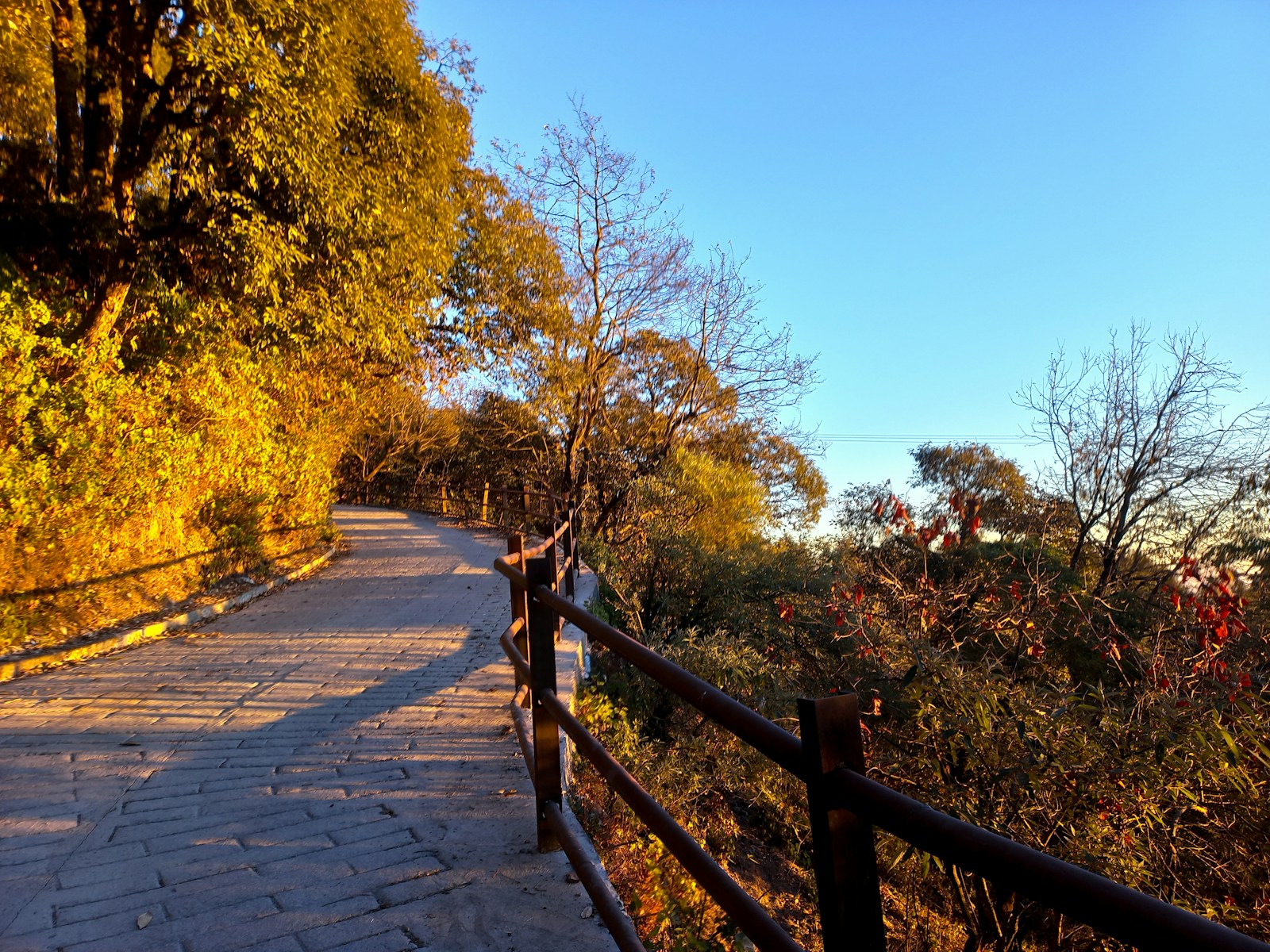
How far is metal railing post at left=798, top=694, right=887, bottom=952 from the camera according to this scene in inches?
50.2

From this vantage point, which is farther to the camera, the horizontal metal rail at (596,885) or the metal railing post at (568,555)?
the metal railing post at (568,555)

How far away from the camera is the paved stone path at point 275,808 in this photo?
2.59m

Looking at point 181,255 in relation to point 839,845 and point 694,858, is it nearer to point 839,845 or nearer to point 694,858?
point 694,858

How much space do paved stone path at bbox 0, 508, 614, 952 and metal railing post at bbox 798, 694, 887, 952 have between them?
57.8 inches

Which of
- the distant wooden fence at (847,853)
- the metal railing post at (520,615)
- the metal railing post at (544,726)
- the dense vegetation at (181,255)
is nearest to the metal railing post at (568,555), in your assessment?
the metal railing post at (520,615)

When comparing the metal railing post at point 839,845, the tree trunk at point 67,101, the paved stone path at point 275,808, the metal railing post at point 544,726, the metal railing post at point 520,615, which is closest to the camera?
the metal railing post at point 839,845

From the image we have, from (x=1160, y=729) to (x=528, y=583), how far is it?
362cm

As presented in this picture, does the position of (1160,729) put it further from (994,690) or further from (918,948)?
(918,948)

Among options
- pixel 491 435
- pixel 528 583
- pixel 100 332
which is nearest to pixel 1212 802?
pixel 528 583

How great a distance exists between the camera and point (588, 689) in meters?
6.77

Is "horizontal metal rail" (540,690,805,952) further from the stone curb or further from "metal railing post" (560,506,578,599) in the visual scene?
the stone curb

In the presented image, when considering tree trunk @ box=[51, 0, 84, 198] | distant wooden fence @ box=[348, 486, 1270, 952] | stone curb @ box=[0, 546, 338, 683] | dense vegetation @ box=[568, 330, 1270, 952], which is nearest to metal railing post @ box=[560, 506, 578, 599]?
dense vegetation @ box=[568, 330, 1270, 952]

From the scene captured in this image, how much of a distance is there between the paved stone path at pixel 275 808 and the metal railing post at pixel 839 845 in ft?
4.82

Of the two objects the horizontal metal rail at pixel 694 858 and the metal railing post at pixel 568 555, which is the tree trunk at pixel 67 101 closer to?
the metal railing post at pixel 568 555
